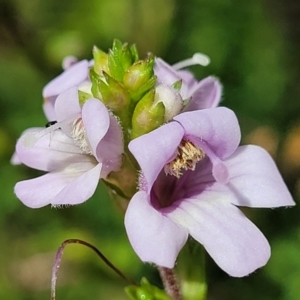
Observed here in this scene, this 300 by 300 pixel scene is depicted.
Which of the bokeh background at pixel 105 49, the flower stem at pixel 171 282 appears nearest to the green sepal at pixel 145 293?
the flower stem at pixel 171 282

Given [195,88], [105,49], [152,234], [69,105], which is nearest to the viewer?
[152,234]

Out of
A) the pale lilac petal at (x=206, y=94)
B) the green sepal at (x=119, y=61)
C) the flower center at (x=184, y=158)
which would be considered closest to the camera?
the flower center at (x=184, y=158)

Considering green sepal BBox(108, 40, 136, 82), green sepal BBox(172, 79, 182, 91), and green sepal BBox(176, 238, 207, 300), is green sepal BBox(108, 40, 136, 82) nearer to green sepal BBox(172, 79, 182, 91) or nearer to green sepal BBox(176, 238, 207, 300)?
green sepal BBox(172, 79, 182, 91)

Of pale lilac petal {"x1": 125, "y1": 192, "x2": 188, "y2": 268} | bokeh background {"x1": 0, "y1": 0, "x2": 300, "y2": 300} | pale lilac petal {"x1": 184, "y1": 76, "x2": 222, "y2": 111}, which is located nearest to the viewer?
pale lilac petal {"x1": 125, "y1": 192, "x2": 188, "y2": 268}

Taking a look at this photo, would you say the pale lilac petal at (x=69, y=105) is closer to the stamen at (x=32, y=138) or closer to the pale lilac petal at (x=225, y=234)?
the stamen at (x=32, y=138)

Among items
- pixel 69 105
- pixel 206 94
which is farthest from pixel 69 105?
pixel 206 94

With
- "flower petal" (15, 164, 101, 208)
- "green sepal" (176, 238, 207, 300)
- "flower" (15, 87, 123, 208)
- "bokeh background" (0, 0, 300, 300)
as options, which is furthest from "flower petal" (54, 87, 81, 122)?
"bokeh background" (0, 0, 300, 300)

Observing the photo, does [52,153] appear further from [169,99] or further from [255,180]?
[255,180]
